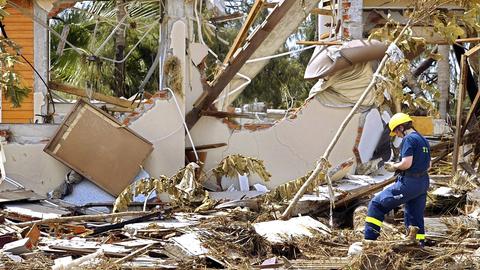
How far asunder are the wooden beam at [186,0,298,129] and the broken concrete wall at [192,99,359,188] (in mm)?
254

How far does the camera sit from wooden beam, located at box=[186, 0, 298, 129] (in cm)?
1384

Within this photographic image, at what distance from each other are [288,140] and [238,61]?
4.93 feet

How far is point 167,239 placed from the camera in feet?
32.3

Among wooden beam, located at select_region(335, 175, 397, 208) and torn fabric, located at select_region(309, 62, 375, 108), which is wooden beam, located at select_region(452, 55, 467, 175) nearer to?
torn fabric, located at select_region(309, 62, 375, 108)

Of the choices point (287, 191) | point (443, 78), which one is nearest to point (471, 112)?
point (287, 191)

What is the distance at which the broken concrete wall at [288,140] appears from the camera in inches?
548

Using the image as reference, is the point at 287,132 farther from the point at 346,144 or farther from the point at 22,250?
the point at 22,250

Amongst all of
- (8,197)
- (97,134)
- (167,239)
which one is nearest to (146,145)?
(97,134)

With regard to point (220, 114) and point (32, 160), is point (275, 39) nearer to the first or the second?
point (220, 114)

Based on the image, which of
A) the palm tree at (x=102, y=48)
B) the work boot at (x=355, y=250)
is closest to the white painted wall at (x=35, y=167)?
the palm tree at (x=102, y=48)

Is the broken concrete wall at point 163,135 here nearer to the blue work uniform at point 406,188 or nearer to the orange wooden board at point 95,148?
the orange wooden board at point 95,148

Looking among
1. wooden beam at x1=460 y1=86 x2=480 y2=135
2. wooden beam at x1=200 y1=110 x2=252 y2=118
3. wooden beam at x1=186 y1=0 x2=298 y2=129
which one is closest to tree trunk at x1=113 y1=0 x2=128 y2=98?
wooden beam at x1=186 y1=0 x2=298 y2=129

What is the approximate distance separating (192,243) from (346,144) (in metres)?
5.63

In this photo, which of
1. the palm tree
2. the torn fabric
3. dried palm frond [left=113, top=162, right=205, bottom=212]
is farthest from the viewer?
the palm tree
